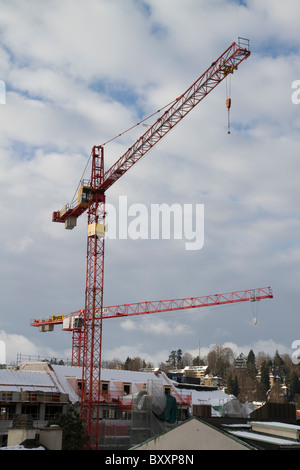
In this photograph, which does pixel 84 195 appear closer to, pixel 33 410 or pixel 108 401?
pixel 108 401

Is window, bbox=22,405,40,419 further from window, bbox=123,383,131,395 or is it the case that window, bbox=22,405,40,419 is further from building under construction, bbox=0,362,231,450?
window, bbox=123,383,131,395

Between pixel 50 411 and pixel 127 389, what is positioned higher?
pixel 127 389

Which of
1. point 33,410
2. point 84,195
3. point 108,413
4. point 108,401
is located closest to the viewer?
point 33,410

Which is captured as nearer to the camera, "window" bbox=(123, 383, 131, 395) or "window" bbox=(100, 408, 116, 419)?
"window" bbox=(100, 408, 116, 419)

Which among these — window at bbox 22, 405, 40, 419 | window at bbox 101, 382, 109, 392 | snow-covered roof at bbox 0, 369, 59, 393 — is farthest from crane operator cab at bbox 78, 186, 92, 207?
window at bbox 22, 405, 40, 419

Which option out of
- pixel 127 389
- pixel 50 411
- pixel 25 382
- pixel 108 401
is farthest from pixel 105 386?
pixel 25 382

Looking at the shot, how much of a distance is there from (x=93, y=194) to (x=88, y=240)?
7812 mm

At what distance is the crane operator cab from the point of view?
90.1 m

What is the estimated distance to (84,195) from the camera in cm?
9019

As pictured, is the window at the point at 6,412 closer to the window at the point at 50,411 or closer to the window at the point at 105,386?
the window at the point at 50,411

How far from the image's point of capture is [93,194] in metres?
91.0
